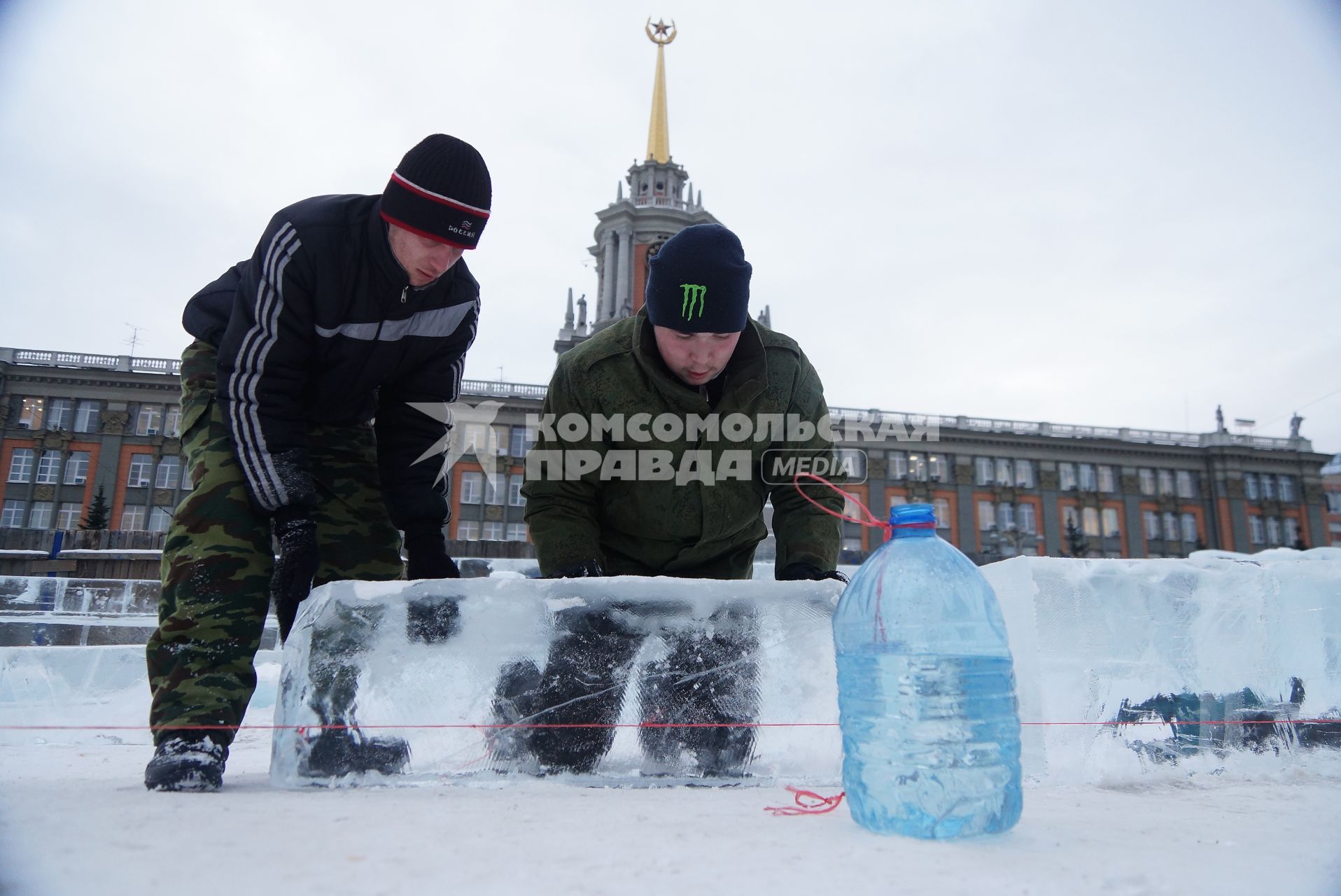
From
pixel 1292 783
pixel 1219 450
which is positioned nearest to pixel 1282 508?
pixel 1219 450

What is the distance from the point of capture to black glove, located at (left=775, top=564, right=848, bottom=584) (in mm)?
2467

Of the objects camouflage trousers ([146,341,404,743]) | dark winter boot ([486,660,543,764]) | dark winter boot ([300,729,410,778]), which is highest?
camouflage trousers ([146,341,404,743])

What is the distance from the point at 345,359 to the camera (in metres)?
2.49

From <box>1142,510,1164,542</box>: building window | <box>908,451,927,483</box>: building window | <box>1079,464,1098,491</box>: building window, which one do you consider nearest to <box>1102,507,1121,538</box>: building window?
<box>1079,464,1098,491</box>: building window

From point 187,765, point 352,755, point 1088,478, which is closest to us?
point 187,765

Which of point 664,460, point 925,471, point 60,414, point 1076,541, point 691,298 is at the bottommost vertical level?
point 664,460

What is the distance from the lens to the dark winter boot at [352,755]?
1.90 m

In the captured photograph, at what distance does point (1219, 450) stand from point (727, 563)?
64924mm

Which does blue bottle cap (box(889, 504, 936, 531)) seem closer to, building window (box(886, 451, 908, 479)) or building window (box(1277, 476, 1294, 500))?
building window (box(886, 451, 908, 479))

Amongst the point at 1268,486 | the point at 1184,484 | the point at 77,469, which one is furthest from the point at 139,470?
the point at 1268,486

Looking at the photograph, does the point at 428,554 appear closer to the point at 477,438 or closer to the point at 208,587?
the point at 208,587

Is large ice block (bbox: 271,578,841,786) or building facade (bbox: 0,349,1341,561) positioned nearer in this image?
large ice block (bbox: 271,578,841,786)

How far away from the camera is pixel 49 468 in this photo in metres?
43.8

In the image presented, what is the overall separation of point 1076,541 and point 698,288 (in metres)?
53.4
